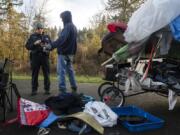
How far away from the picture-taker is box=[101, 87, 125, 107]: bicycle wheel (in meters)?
8.51

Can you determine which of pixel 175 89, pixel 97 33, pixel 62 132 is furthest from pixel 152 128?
pixel 97 33

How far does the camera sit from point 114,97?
8570mm

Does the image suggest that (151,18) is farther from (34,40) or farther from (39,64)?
(39,64)

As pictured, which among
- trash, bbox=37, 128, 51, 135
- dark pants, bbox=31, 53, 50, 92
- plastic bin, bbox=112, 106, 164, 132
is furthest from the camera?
dark pants, bbox=31, 53, 50, 92

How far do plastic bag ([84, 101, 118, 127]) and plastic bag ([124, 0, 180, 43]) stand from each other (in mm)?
1621

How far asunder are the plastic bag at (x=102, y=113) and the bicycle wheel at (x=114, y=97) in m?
1.29

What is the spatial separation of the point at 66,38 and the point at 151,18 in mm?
2589

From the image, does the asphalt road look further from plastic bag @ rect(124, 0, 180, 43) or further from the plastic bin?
plastic bag @ rect(124, 0, 180, 43)

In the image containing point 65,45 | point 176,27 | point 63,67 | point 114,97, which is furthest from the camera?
point 63,67

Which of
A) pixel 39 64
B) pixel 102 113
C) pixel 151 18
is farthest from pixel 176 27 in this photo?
pixel 39 64

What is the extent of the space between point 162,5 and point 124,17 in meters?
29.1

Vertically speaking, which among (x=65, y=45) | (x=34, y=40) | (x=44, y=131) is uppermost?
(x=34, y=40)

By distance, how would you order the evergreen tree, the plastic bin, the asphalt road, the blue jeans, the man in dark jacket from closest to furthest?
1. the asphalt road
2. the plastic bin
3. the blue jeans
4. the man in dark jacket
5. the evergreen tree

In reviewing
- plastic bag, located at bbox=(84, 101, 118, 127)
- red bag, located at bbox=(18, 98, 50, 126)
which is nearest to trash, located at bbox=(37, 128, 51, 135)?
red bag, located at bbox=(18, 98, 50, 126)
